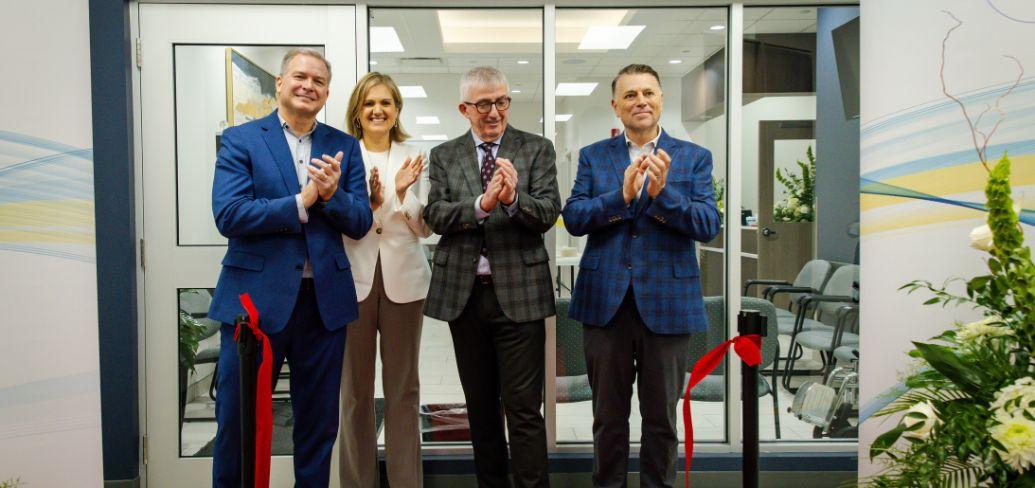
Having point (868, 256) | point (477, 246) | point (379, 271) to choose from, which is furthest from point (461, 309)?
point (868, 256)

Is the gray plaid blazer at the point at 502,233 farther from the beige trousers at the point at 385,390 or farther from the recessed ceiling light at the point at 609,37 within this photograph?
the recessed ceiling light at the point at 609,37

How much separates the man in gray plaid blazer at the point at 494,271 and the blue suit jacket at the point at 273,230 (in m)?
0.34

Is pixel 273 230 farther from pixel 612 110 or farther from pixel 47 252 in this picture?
pixel 612 110

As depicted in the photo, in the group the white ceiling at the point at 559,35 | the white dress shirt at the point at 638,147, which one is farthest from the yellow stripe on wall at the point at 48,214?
the white dress shirt at the point at 638,147

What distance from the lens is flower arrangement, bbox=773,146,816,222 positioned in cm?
324

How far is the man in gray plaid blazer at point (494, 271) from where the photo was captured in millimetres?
2406

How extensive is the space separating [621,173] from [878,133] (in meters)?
0.91

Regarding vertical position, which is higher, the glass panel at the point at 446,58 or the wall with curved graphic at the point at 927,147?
the glass panel at the point at 446,58

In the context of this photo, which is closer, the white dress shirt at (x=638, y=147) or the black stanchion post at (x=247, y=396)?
the black stanchion post at (x=247, y=396)

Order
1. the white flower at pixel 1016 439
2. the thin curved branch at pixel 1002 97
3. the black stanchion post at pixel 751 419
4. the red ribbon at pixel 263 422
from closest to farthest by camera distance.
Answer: the white flower at pixel 1016 439
the black stanchion post at pixel 751 419
the thin curved branch at pixel 1002 97
the red ribbon at pixel 263 422

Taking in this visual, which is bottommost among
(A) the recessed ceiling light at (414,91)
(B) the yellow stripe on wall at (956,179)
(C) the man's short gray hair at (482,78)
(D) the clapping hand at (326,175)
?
(B) the yellow stripe on wall at (956,179)

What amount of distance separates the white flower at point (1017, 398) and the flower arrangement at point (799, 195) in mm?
2098

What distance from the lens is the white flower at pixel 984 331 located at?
1307mm

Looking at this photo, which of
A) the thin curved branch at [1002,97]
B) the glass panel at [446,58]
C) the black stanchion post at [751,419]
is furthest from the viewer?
the glass panel at [446,58]
